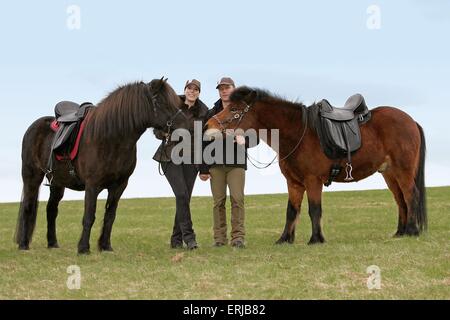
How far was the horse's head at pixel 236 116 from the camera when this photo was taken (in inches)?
336

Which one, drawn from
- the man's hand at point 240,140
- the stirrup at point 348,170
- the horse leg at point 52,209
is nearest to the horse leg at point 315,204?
the stirrup at point 348,170

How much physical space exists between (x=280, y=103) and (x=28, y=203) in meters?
4.81

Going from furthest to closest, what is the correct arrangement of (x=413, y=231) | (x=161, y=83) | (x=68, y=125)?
(x=413, y=231) < (x=68, y=125) < (x=161, y=83)

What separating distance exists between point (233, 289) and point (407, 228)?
4.60m

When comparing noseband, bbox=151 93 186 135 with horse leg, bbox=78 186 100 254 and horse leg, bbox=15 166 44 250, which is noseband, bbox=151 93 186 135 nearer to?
horse leg, bbox=78 186 100 254

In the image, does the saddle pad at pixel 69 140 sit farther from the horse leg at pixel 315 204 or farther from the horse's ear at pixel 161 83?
the horse leg at pixel 315 204

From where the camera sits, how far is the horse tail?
32.2ft

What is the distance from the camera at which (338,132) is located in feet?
29.5

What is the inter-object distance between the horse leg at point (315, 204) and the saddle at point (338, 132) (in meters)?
0.43

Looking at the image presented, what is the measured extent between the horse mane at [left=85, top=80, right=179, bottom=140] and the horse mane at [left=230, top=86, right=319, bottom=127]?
3.35 feet

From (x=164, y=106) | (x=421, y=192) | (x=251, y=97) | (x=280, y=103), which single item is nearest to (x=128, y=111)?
(x=164, y=106)

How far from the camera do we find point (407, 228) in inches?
379

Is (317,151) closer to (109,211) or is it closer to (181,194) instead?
(181,194)

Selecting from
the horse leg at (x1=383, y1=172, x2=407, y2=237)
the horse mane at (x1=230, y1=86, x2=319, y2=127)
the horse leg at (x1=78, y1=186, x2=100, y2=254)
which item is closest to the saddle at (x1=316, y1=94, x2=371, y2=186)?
the horse mane at (x1=230, y1=86, x2=319, y2=127)
